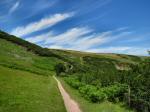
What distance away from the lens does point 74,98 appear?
4244 cm

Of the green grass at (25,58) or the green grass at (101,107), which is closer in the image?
the green grass at (101,107)

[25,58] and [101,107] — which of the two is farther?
[25,58]

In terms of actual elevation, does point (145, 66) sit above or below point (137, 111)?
above

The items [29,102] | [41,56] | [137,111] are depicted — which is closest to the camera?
[137,111]

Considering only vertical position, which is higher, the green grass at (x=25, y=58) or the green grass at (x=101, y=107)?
the green grass at (x=25, y=58)

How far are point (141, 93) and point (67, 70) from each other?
6657 cm

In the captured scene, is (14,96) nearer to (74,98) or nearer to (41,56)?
(74,98)

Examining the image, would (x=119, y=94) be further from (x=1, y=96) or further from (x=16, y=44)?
(x=16, y=44)

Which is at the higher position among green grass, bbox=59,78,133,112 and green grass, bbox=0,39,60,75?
green grass, bbox=0,39,60,75

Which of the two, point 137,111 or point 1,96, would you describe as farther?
point 1,96

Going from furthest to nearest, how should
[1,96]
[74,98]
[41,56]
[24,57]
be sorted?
[41,56], [24,57], [74,98], [1,96]

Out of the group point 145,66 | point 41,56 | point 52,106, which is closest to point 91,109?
point 52,106

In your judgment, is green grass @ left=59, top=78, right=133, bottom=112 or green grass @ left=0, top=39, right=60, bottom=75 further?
green grass @ left=0, top=39, right=60, bottom=75

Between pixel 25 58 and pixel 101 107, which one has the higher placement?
pixel 25 58
